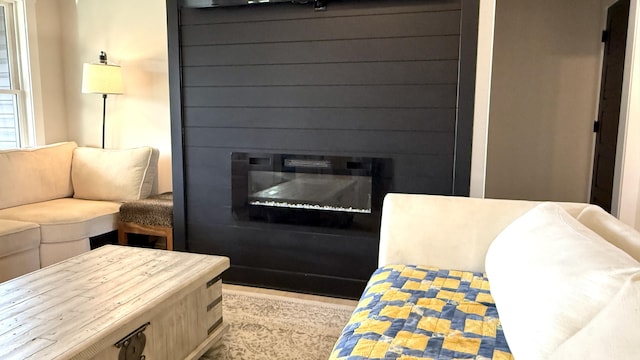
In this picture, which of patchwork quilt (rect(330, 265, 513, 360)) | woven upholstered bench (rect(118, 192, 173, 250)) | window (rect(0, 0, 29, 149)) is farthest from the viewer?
window (rect(0, 0, 29, 149))

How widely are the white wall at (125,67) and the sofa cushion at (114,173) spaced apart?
278 millimetres

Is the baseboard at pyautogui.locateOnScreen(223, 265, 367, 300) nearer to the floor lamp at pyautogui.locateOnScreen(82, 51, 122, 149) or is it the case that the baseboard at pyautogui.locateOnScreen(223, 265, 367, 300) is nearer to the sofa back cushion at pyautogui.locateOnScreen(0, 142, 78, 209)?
the sofa back cushion at pyautogui.locateOnScreen(0, 142, 78, 209)

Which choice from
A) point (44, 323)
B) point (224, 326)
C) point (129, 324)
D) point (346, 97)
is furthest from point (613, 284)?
point (346, 97)

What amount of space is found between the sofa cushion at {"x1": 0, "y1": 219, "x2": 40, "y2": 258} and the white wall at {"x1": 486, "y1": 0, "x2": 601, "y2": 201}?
3.75 m

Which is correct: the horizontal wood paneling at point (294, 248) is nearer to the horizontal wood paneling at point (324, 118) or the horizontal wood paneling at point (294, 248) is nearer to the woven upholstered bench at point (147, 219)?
the woven upholstered bench at point (147, 219)

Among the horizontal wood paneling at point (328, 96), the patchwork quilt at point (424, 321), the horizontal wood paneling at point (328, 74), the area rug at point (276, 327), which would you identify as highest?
the horizontal wood paneling at point (328, 74)

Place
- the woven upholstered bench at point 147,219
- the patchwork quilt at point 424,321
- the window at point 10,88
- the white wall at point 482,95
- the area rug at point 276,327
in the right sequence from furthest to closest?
the window at point 10,88 < the woven upholstered bench at point 147,219 < the white wall at point 482,95 < the area rug at point 276,327 < the patchwork quilt at point 424,321

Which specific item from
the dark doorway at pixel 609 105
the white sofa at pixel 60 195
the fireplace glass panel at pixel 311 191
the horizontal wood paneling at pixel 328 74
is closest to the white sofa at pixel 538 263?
the fireplace glass panel at pixel 311 191

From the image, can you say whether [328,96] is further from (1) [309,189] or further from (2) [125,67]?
(2) [125,67]

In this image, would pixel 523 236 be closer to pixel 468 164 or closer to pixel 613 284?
pixel 613 284

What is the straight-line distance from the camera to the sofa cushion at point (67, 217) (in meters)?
3.09

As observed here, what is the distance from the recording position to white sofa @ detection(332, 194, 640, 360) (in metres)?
0.95

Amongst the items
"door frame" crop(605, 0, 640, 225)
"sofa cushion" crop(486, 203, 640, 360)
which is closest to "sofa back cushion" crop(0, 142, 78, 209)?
"sofa cushion" crop(486, 203, 640, 360)

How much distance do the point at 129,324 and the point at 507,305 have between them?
4.01 ft
